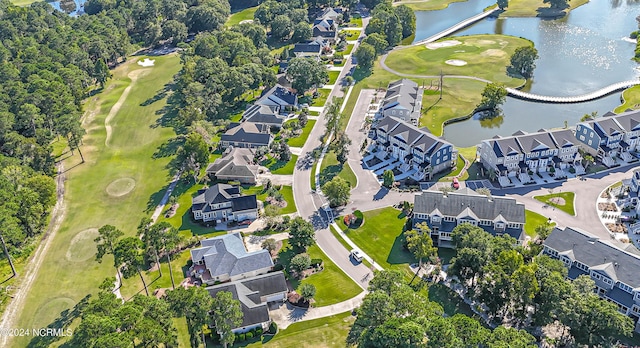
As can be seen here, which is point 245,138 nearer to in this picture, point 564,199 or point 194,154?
point 194,154

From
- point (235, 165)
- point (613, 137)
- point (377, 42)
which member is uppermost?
point (377, 42)

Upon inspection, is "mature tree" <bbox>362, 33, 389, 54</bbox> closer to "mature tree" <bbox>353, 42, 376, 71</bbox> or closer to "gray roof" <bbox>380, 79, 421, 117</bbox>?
"mature tree" <bbox>353, 42, 376, 71</bbox>

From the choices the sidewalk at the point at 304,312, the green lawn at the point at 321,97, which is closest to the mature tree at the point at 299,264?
the sidewalk at the point at 304,312

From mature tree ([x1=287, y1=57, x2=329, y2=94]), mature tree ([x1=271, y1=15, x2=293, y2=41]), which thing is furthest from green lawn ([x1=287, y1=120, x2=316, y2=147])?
mature tree ([x1=271, y1=15, x2=293, y2=41])

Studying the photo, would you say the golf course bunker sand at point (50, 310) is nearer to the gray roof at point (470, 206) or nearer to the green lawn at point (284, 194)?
the green lawn at point (284, 194)

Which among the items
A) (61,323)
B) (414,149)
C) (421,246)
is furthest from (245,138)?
(61,323)
